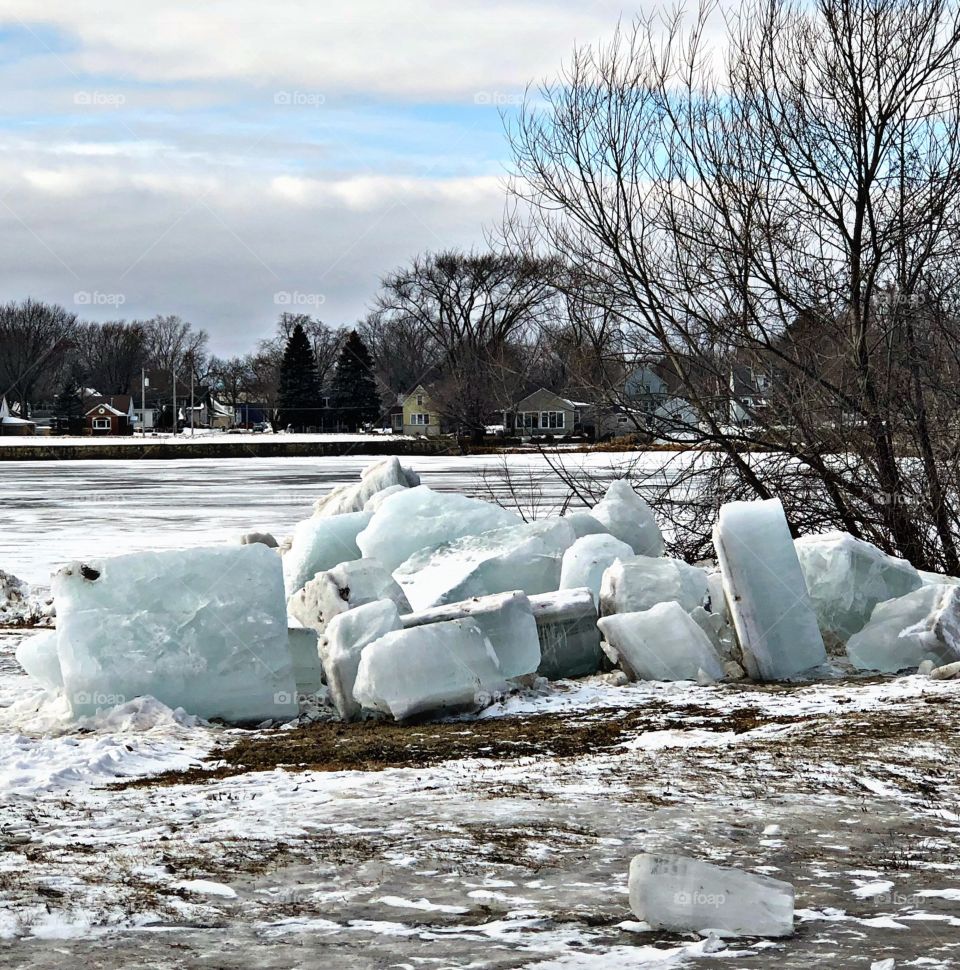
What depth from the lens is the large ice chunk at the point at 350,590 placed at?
24.7 ft

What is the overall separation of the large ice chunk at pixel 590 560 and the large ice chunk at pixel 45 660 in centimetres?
313

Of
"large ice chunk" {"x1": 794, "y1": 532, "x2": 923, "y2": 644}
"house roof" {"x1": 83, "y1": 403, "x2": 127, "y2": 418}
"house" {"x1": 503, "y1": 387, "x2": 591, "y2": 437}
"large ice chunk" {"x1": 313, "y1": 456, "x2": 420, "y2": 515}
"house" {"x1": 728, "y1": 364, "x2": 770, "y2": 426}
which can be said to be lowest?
"large ice chunk" {"x1": 794, "y1": 532, "x2": 923, "y2": 644}

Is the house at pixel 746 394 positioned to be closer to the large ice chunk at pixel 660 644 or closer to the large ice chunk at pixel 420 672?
the large ice chunk at pixel 660 644

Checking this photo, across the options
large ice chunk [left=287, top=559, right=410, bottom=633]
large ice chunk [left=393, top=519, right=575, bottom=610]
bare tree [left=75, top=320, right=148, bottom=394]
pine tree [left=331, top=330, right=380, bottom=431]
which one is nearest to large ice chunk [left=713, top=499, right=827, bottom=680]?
large ice chunk [left=393, top=519, right=575, bottom=610]

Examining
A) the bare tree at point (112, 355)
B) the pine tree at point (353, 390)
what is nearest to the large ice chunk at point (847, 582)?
the pine tree at point (353, 390)

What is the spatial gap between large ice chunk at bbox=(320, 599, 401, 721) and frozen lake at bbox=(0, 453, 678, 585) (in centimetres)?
525

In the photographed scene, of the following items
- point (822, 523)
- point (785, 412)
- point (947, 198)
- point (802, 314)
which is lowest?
point (822, 523)

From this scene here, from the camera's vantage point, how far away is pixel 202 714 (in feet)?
21.9

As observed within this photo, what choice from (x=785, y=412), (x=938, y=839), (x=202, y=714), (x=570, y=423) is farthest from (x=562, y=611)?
(x=570, y=423)

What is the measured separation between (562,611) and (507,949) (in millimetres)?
4245

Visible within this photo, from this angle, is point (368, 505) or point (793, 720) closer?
point (793, 720)

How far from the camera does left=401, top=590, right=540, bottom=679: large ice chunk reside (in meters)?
6.82

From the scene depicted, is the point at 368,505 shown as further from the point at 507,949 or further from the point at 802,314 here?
the point at 507,949

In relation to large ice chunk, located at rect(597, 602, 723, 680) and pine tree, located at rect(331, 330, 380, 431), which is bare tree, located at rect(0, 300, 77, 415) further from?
large ice chunk, located at rect(597, 602, 723, 680)
